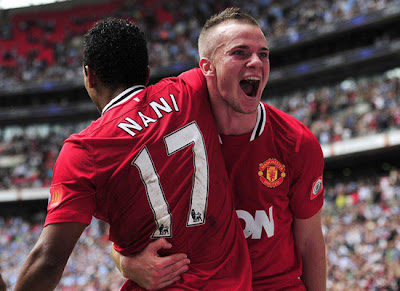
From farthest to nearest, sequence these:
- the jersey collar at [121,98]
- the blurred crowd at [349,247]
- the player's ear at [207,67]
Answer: the blurred crowd at [349,247]
the player's ear at [207,67]
the jersey collar at [121,98]

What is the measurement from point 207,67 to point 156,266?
1.22 metres

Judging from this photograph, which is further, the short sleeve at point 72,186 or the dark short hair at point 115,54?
the dark short hair at point 115,54

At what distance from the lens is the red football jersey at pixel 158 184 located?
7.90ft

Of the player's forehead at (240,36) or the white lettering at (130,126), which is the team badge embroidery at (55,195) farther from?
the player's forehead at (240,36)

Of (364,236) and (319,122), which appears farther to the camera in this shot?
(319,122)

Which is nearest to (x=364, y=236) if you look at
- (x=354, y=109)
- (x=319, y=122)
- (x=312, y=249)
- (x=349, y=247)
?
(x=349, y=247)

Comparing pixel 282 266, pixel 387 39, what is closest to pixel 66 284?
pixel 282 266

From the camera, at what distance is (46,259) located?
7.57ft

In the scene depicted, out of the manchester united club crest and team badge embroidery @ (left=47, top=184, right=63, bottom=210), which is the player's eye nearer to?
the manchester united club crest

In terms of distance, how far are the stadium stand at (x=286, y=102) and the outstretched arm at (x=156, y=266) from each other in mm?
9534

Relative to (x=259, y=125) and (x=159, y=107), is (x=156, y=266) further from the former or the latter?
(x=259, y=125)

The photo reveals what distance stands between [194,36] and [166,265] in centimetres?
2815

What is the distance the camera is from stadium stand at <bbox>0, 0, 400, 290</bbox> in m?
14.8

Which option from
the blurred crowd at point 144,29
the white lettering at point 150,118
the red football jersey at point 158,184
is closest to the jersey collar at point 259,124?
the red football jersey at point 158,184
